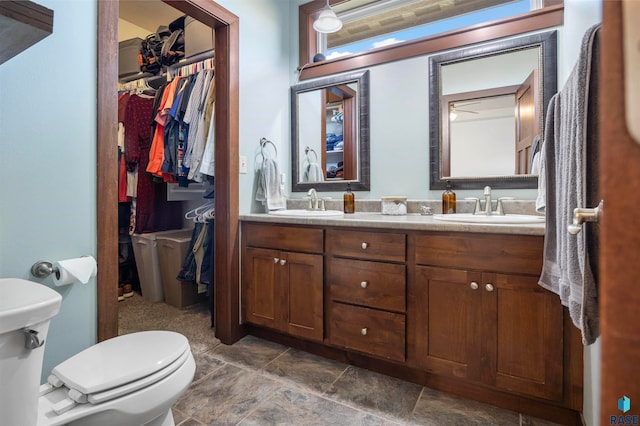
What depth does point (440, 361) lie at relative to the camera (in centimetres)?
145

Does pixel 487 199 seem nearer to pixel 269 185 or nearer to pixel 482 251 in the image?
pixel 482 251

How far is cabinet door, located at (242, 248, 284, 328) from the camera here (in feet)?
6.38

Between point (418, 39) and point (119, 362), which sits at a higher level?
point (418, 39)

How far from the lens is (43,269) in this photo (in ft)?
3.76

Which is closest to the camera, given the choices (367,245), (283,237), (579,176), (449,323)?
(579,176)

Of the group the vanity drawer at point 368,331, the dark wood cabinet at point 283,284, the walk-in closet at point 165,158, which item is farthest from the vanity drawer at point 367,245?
the walk-in closet at point 165,158

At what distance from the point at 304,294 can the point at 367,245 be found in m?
0.50

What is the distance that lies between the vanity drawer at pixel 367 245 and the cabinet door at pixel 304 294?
0.14 meters

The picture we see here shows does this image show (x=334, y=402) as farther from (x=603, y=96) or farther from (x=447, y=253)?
(x=603, y=96)

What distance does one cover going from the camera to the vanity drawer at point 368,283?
5.05 ft

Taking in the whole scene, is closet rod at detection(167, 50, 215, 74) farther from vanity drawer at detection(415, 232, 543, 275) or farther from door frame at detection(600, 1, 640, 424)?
door frame at detection(600, 1, 640, 424)

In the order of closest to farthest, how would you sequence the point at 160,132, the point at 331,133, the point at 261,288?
the point at 261,288, the point at 331,133, the point at 160,132

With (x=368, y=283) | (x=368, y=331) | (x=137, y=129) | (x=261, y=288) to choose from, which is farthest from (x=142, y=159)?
(x=368, y=331)

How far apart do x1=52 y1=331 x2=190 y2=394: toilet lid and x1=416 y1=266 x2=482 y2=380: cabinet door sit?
41.3 inches
